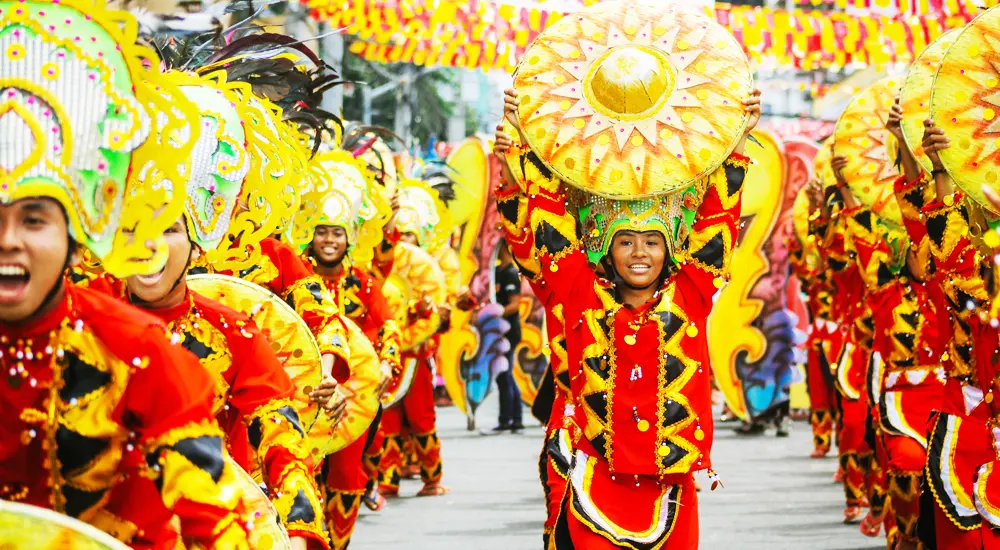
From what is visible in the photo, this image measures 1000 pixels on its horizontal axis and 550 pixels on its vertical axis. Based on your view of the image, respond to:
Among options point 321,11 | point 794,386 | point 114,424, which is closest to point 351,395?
point 114,424

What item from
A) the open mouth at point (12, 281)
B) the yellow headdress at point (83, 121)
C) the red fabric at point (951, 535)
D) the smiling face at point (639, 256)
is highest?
the yellow headdress at point (83, 121)

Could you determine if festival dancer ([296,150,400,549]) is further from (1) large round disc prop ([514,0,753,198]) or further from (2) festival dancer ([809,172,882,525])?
(2) festival dancer ([809,172,882,525])

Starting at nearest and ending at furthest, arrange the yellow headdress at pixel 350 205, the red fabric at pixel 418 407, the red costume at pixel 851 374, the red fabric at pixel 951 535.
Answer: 1. the red fabric at pixel 951 535
2. the yellow headdress at pixel 350 205
3. the red costume at pixel 851 374
4. the red fabric at pixel 418 407

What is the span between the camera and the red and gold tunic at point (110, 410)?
3.24 m

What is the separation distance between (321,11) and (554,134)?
836cm

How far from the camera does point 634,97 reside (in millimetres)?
6184

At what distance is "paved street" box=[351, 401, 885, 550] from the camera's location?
9.99 metres

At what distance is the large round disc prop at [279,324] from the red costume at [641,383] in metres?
1.03

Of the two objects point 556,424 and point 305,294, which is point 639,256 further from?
point 305,294

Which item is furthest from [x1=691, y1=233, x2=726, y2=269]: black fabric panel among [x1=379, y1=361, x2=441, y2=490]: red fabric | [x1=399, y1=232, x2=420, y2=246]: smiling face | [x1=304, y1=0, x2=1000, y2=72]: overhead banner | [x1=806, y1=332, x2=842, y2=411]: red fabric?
[x1=304, y1=0, x2=1000, y2=72]: overhead banner

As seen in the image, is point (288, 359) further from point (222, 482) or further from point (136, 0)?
point (222, 482)

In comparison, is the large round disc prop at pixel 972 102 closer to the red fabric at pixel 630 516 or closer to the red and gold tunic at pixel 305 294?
the red fabric at pixel 630 516

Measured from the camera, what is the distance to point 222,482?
10.9 feet

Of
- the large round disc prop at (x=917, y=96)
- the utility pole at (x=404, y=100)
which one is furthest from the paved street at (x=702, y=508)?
the utility pole at (x=404, y=100)
